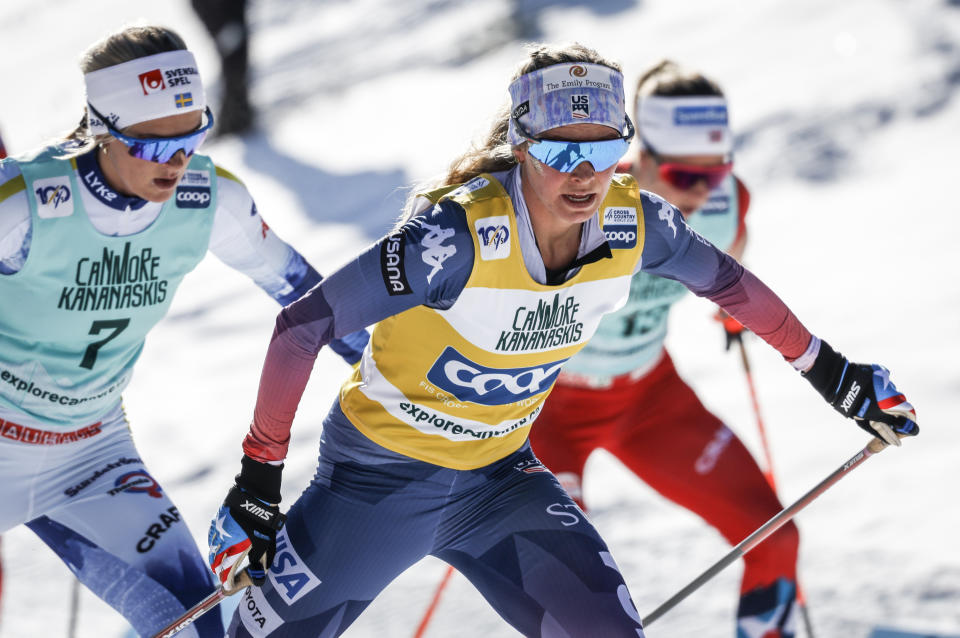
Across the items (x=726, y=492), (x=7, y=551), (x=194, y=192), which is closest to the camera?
(x=194, y=192)

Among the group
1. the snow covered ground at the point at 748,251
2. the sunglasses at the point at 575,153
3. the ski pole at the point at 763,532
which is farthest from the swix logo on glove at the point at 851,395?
the snow covered ground at the point at 748,251

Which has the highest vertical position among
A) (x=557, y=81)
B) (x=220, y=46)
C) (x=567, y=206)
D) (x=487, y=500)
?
(x=557, y=81)

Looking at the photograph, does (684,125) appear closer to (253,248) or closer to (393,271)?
(253,248)

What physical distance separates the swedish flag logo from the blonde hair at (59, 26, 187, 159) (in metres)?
0.17

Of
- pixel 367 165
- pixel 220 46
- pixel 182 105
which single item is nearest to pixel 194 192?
pixel 182 105

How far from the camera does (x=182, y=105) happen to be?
3059mm

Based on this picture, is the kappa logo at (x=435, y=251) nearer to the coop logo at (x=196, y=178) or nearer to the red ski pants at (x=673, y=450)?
the coop logo at (x=196, y=178)

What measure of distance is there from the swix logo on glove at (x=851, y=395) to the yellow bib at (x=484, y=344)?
0.78 m

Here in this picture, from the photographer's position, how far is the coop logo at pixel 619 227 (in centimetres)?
292

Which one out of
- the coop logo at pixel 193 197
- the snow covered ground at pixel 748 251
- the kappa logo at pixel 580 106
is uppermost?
the kappa logo at pixel 580 106

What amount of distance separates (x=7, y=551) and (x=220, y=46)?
7474mm

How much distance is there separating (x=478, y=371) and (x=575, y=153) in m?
0.61

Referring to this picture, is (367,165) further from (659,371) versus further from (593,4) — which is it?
(659,371)

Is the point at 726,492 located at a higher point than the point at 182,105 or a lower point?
lower
